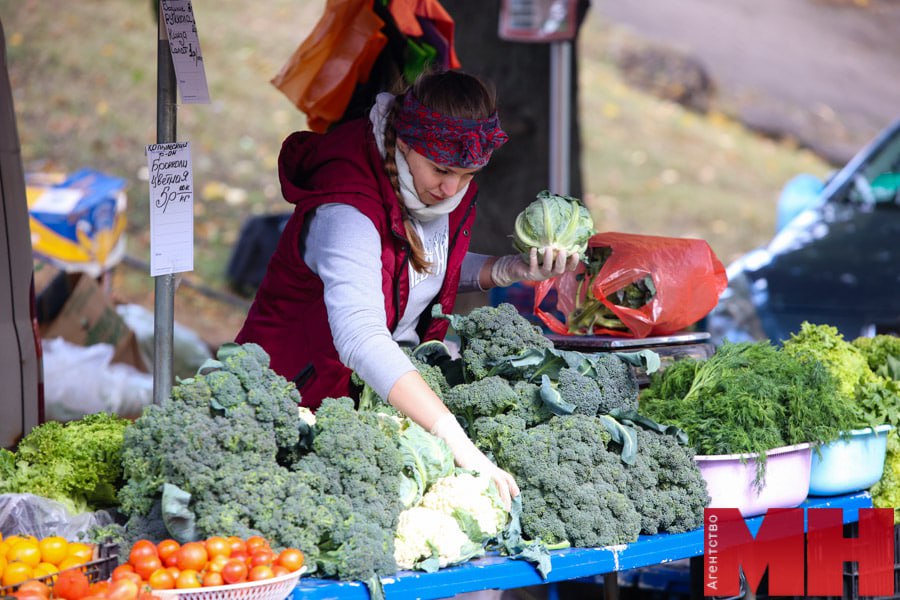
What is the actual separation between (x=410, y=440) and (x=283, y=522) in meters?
0.44

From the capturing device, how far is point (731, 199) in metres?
14.2

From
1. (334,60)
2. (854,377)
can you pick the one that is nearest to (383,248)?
(854,377)

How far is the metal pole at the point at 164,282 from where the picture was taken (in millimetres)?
3041

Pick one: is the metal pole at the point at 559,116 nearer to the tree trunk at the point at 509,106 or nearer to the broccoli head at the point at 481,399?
the tree trunk at the point at 509,106

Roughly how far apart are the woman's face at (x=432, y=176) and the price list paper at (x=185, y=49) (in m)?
0.60

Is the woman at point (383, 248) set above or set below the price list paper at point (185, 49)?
below

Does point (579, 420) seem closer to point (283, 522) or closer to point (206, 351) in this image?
point (283, 522)

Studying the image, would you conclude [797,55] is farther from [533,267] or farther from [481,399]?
[481,399]

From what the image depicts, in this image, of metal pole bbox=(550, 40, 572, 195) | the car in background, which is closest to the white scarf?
the car in background

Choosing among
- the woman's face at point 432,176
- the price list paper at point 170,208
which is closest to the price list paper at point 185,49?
the price list paper at point 170,208

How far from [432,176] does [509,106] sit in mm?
4779

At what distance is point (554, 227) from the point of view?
3430mm

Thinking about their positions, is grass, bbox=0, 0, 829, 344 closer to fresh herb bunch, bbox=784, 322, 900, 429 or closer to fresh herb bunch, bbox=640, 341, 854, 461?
fresh herb bunch, bbox=784, 322, 900, 429

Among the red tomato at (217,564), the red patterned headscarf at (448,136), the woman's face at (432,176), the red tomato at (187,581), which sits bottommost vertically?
the red tomato at (187,581)
